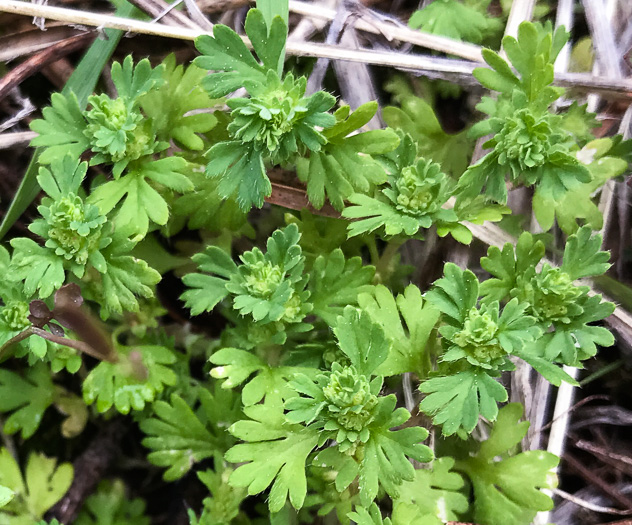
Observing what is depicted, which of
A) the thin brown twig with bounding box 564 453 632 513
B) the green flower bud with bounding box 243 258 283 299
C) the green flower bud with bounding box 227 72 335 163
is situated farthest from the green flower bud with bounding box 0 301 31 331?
the thin brown twig with bounding box 564 453 632 513

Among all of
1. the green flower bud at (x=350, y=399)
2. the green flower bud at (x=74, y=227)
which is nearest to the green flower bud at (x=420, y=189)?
the green flower bud at (x=350, y=399)

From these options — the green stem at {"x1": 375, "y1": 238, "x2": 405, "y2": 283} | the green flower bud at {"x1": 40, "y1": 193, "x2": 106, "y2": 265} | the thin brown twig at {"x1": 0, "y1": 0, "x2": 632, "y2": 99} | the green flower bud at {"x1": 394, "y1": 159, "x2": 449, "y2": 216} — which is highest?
the thin brown twig at {"x1": 0, "y1": 0, "x2": 632, "y2": 99}

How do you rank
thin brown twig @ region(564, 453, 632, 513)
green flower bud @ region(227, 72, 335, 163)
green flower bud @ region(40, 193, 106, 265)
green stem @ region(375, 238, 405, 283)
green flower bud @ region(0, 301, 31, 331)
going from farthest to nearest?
green stem @ region(375, 238, 405, 283)
thin brown twig @ region(564, 453, 632, 513)
green flower bud @ region(0, 301, 31, 331)
green flower bud @ region(40, 193, 106, 265)
green flower bud @ region(227, 72, 335, 163)

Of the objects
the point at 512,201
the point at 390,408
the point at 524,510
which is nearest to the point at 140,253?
the point at 390,408

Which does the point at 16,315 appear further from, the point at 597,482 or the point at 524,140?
the point at 597,482

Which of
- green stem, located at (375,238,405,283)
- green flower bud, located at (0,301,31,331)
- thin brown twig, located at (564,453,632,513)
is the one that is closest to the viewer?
green flower bud, located at (0,301,31,331)

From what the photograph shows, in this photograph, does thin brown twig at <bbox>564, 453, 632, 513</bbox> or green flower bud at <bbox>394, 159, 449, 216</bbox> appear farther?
thin brown twig at <bbox>564, 453, 632, 513</bbox>

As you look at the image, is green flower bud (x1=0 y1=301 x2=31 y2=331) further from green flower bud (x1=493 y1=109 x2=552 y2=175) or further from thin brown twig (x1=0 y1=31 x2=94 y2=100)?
green flower bud (x1=493 y1=109 x2=552 y2=175)

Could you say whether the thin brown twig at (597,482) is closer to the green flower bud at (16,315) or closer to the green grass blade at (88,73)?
the green flower bud at (16,315)

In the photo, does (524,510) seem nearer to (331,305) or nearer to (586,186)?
(331,305)
